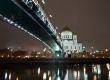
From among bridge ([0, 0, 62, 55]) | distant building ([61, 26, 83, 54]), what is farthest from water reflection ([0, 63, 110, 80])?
distant building ([61, 26, 83, 54])

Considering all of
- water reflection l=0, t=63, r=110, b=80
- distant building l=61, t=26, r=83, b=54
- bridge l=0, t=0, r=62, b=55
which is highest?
distant building l=61, t=26, r=83, b=54

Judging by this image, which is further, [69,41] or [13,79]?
[69,41]

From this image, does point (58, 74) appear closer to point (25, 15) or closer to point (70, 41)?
point (25, 15)

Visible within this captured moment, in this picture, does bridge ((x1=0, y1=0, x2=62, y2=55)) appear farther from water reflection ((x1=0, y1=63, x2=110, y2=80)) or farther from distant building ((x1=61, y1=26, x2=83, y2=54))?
distant building ((x1=61, y1=26, x2=83, y2=54))

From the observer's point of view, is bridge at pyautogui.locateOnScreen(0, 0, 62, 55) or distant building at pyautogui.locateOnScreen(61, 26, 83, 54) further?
distant building at pyautogui.locateOnScreen(61, 26, 83, 54)

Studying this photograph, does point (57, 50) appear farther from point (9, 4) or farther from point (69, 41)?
point (69, 41)

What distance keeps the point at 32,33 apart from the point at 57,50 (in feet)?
134

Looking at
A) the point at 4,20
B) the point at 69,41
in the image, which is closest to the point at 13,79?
the point at 4,20

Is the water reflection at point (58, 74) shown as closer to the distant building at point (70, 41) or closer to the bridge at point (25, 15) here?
the bridge at point (25, 15)

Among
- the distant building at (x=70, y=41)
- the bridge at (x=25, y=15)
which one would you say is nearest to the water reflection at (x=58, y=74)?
the bridge at (x=25, y=15)

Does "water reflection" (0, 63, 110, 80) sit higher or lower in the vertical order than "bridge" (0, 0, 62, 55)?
lower

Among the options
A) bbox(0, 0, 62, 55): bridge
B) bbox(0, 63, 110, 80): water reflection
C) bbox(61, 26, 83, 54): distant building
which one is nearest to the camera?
bbox(0, 0, 62, 55): bridge

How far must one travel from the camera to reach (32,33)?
4956cm

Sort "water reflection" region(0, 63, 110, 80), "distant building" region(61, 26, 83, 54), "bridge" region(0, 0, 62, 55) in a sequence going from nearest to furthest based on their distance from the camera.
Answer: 1. "bridge" region(0, 0, 62, 55)
2. "water reflection" region(0, 63, 110, 80)
3. "distant building" region(61, 26, 83, 54)
